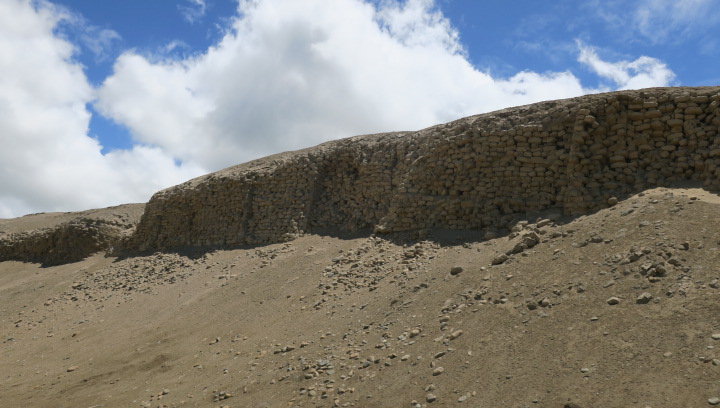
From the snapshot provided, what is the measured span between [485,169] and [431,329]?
4.34 metres

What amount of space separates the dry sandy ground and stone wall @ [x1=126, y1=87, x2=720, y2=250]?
672 mm

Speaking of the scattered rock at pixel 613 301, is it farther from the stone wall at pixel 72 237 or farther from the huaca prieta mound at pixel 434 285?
the stone wall at pixel 72 237

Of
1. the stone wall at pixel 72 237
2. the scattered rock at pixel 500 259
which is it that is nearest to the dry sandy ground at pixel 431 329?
the scattered rock at pixel 500 259

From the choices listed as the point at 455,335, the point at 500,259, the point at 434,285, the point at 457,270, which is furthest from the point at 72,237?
the point at 455,335

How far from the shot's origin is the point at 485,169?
9961mm

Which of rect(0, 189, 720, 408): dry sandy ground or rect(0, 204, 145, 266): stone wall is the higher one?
rect(0, 204, 145, 266): stone wall

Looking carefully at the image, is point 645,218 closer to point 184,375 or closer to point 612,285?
point 612,285

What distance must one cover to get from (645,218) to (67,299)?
14215 millimetres

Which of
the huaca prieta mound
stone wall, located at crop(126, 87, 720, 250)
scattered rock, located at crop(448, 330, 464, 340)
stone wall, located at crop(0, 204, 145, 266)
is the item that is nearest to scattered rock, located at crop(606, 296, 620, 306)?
the huaca prieta mound

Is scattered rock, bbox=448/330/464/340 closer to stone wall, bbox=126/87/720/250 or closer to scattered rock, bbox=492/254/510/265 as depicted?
scattered rock, bbox=492/254/510/265

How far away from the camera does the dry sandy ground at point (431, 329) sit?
191 inches

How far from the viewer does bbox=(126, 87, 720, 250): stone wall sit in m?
8.43

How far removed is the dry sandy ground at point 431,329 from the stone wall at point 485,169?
67cm

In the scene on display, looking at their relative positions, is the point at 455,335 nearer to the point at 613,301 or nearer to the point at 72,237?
the point at 613,301
